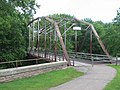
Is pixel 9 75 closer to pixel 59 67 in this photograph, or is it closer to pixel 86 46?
pixel 59 67

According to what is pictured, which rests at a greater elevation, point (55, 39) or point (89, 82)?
point (55, 39)

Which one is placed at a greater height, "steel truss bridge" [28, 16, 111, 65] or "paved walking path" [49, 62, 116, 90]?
"steel truss bridge" [28, 16, 111, 65]

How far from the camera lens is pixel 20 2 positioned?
18438 millimetres

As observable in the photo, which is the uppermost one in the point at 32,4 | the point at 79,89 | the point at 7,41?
the point at 32,4

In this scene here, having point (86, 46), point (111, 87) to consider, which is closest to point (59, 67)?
point (111, 87)

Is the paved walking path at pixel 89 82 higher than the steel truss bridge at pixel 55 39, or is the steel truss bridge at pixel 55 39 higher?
the steel truss bridge at pixel 55 39

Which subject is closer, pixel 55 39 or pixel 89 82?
→ pixel 89 82

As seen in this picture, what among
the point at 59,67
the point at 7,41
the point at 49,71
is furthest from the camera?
the point at 7,41

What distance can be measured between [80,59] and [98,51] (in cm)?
2311

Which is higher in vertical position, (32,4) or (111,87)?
(32,4)

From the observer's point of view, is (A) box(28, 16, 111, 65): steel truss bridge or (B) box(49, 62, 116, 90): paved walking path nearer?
(B) box(49, 62, 116, 90): paved walking path

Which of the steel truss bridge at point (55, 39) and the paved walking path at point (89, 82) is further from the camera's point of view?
the steel truss bridge at point (55, 39)

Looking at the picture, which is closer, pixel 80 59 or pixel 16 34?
pixel 16 34

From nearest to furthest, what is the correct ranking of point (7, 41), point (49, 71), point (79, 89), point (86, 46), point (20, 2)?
point (79, 89) < point (20, 2) < point (49, 71) < point (7, 41) < point (86, 46)
